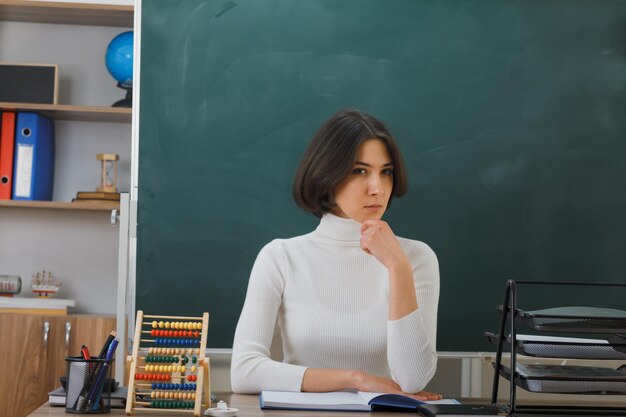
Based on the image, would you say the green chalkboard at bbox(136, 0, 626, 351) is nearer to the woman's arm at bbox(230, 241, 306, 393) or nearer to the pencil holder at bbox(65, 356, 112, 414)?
the woman's arm at bbox(230, 241, 306, 393)

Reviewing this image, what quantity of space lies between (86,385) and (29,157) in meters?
1.93

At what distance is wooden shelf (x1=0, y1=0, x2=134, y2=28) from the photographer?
339cm

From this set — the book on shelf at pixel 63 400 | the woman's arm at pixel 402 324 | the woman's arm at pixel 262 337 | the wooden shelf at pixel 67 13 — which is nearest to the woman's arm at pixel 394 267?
the woman's arm at pixel 402 324

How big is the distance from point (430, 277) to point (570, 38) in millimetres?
1112

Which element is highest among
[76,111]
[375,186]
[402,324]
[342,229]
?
[76,111]

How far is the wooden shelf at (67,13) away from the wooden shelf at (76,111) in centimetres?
40

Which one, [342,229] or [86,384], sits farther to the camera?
[342,229]

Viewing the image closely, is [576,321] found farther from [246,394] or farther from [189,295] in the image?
[189,295]

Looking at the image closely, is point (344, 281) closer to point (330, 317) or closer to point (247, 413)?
point (330, 317)

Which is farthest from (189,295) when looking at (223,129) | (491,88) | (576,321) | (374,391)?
(576,321)

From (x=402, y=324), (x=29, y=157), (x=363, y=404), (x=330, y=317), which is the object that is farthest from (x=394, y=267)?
(x=29, y=157)

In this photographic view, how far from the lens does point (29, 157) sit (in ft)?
11.1

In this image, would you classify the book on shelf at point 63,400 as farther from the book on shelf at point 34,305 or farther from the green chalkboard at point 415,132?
the book on shelf at point 34,305

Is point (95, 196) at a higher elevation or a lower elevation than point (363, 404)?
higher
